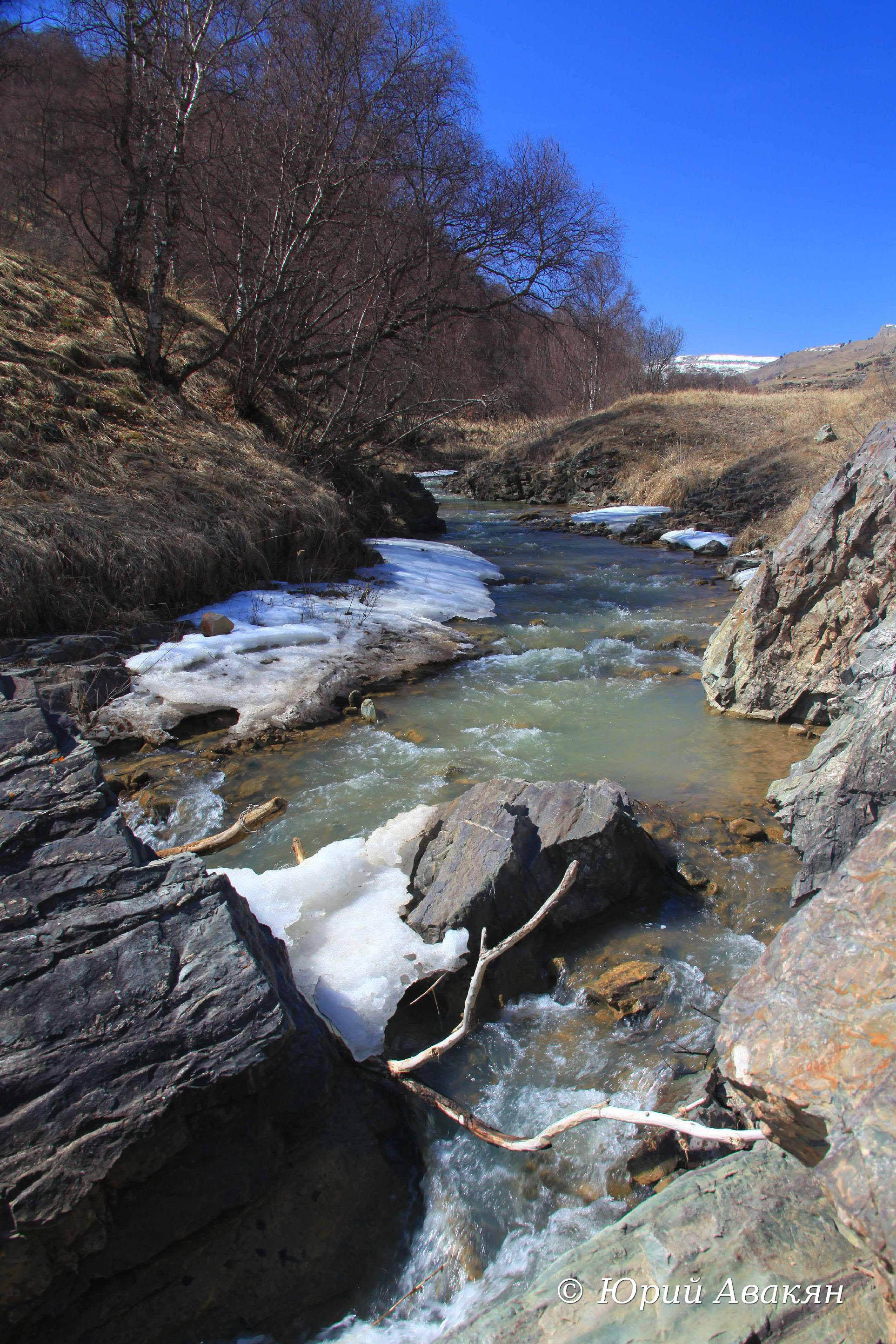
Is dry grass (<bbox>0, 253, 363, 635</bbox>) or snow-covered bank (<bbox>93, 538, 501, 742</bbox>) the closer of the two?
snow-covered bank (<bbox>93, 538, 501, 742</bbox>)

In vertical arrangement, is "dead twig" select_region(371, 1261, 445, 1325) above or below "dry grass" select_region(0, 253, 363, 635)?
below

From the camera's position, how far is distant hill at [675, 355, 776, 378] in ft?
155

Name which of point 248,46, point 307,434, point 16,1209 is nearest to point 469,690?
point 16,1209

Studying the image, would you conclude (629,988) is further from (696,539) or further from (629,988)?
(696,539)

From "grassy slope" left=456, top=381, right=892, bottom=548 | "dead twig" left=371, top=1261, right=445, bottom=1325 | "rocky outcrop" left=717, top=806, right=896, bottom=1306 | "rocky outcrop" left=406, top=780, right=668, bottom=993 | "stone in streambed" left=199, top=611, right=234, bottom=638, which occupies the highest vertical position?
"grassy slope" left=456, top=381, right=892, bottom=548

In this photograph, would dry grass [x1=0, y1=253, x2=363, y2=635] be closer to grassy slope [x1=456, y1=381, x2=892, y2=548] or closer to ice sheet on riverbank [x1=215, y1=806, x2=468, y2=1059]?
ice sheet on riverbank [x1=215, y1=806, x2=468, y2=1059]

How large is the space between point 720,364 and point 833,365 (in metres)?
31.4

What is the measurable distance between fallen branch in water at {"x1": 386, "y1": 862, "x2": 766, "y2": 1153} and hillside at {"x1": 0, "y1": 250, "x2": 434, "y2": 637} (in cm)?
513

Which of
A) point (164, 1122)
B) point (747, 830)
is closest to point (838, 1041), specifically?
point (164, 1122)

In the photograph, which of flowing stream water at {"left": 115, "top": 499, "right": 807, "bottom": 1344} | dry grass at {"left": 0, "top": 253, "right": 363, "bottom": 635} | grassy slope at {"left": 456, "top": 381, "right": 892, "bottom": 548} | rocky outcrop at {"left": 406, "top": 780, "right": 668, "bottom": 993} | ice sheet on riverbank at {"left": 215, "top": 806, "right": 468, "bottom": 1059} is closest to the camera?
flowing stream water at {"left": 115, "top": 499, "right": 807, "bottom": 1344}

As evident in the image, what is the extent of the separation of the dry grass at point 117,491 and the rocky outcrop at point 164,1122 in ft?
14.3

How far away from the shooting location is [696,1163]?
206 centimetres

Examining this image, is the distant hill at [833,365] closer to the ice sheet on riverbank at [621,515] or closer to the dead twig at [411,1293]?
the ice sheet on riverbank at [621,515]

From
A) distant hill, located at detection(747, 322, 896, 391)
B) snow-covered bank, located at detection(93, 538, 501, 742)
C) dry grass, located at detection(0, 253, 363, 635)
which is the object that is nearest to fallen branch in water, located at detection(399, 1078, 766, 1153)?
snow-covered bank, located at detection(93, 538, 501, 742)
